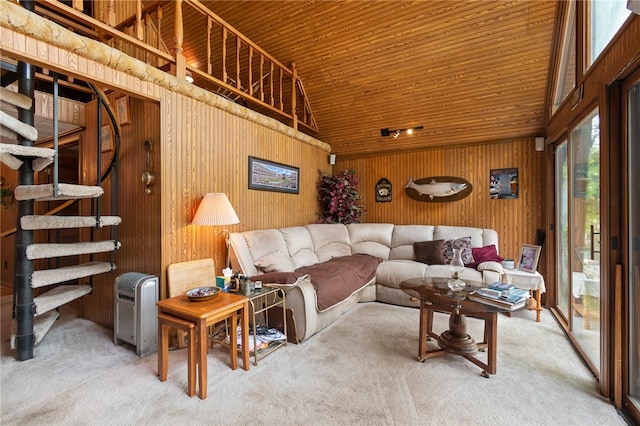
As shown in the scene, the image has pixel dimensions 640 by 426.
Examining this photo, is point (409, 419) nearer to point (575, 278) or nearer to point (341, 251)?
point (575, 278)

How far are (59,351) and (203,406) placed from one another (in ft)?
5.76

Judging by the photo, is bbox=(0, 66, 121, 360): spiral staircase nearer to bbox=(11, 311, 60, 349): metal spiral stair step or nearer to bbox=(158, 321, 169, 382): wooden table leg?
bbox=(11, 311, 60, 349): metal spiral stair step

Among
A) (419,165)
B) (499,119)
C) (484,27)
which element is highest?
(484,27)

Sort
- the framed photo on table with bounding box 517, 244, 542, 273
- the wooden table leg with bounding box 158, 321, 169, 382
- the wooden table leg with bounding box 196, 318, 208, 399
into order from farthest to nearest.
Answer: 1. the framed photo on table with bounding box 517, 244, 542, 273
2. the wooden table leg with bounding box 158, 321, 169, 382
3. the wooden table leg with bounding box 196, 318, 208, 399

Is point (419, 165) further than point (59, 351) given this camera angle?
Yes

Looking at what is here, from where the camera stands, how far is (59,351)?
2.54 metres

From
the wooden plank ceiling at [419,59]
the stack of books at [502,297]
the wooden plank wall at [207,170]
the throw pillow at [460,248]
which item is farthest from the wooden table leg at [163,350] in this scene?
the wooden plank ceiling at [419,59]

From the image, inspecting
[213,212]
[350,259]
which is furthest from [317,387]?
[350,259]

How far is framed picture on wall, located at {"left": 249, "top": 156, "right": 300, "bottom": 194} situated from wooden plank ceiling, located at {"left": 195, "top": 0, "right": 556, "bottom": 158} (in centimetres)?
137

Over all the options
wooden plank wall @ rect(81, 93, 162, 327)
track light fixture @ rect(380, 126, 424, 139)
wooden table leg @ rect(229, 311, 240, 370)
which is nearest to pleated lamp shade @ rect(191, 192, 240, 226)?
wooden plank wall @ rect(81, 93, 162, 327)

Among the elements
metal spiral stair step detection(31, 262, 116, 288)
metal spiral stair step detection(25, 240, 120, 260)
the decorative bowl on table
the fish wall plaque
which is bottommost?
the decorative bowl on table

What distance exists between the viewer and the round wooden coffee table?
213cm

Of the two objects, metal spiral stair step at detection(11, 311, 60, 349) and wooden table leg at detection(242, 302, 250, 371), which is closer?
wooden table leg at detection(242, 302, 250, 371)

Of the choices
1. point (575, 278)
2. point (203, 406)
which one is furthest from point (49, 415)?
point (575, 278)
